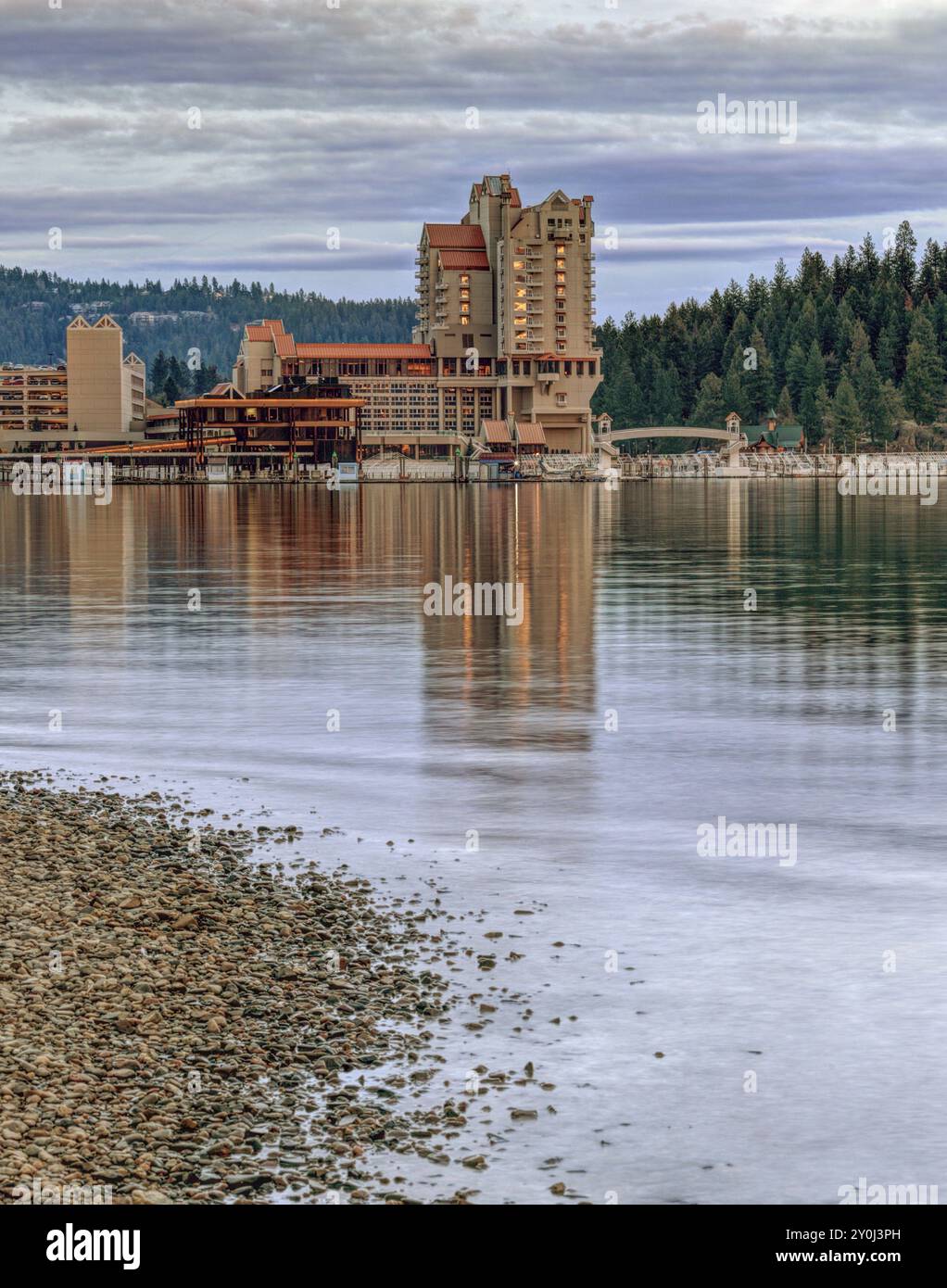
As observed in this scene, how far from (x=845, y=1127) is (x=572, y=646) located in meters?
32.8

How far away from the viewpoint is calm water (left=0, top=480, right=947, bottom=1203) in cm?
1438

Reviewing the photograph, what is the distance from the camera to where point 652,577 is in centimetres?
7125

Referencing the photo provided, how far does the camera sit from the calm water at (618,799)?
14.4 metres

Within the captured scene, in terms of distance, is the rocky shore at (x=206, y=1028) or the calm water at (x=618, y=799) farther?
the calm water at (x=618, y=799)

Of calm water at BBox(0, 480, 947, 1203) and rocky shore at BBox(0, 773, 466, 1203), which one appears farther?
calm water at BBox(0, 480, 947, 1203)

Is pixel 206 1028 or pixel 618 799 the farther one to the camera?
pixel 618 799

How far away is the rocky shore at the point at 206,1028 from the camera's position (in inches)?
517

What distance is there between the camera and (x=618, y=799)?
27016 millimetres

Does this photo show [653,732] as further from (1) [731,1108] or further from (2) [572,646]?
(1) [731,1108]

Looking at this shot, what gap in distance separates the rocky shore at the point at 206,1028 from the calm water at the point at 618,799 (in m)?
0.69

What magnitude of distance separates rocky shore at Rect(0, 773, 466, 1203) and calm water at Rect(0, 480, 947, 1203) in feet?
2.27

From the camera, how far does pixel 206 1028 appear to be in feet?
51.8

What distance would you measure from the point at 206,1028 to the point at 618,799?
39.9ft
